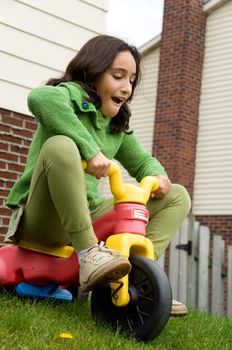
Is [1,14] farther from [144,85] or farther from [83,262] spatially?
[144,85]

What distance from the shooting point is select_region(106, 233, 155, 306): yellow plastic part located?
3.05 m

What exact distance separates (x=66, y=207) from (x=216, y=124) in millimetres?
10142

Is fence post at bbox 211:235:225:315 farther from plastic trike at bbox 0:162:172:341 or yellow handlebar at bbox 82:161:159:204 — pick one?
yellow handlebar at bbox 82:161:159:204

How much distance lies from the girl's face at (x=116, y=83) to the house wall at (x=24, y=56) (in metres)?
1.58

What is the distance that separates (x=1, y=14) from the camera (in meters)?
4.87

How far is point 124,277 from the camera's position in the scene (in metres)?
3.04

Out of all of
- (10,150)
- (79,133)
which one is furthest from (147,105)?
(79,133)

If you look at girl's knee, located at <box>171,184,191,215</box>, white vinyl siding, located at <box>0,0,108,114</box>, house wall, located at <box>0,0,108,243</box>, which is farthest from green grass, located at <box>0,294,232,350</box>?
white vinyl siding, located at <box>0,0,108,114</box>

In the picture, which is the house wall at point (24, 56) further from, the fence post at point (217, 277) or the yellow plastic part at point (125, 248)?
the fence post at point (217, 277)

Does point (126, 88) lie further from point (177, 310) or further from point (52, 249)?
point (177, 310)

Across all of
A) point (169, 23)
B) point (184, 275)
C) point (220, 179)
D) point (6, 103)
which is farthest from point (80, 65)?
point (169, 23)

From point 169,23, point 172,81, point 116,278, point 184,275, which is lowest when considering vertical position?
point 184,275

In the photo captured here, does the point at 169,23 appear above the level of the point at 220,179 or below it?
above

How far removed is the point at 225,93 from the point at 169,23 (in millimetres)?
1831
